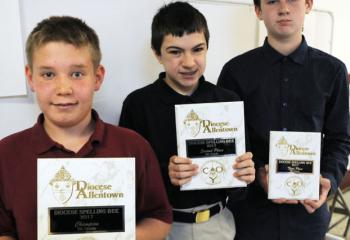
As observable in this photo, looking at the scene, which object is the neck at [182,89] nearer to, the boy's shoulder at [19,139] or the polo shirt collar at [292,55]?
the polo shirt collar at [292,55]

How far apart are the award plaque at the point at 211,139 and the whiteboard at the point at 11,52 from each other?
1.87ft

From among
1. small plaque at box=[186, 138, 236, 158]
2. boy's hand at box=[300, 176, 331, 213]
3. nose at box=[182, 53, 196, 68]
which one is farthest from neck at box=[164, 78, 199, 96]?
boy's hand at box=[300, 176, 331, 213]

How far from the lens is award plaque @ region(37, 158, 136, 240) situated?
0.85 m

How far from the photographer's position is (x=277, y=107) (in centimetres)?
141

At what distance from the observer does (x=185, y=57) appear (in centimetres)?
120

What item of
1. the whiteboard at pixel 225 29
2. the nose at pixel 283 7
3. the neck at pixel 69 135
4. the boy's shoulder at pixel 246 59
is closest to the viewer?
the neck at pixel 69 135

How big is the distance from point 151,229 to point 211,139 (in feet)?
1.10

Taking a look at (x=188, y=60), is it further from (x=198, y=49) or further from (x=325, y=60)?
(x=325, y=60)

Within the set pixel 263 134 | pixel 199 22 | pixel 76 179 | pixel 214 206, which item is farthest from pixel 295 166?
pixel 76 179

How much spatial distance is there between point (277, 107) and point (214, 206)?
0.48m

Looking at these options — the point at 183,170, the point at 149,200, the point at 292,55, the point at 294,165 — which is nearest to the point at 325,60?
the point at 292,55

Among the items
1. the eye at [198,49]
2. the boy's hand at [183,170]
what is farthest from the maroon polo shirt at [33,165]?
the eye at [198,49]

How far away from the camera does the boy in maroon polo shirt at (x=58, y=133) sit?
899mm

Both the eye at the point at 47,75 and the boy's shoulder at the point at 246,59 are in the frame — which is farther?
the boy's shoulder at the point at 246,59
